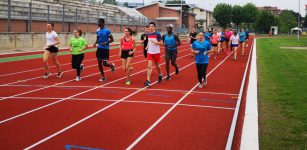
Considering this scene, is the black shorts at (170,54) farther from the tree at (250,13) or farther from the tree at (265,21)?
the tree at (265,21)

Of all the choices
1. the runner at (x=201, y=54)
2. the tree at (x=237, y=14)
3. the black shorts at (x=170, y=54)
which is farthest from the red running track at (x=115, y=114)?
the tree at (x=237, y=14)

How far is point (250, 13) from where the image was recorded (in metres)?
106

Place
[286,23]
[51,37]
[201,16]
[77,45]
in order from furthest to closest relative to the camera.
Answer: [286,23] < [201,16] < [51,37] < [77,45]

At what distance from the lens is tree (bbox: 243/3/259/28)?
10562cm

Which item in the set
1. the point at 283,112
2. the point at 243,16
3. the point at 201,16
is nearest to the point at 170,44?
the point at 283,112

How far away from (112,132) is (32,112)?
2.33 meters

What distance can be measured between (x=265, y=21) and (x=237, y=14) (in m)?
9.14

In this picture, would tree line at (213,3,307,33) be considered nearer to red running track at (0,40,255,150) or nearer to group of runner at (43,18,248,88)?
group of runner at (43,18,248,88)

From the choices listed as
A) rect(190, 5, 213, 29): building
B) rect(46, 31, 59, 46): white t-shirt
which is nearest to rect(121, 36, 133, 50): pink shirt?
rect(46, 31, 59, 46): white t-shirt

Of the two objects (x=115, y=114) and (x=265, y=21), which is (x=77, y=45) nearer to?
(x=115, y=114)

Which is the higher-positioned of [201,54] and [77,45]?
[77,45]

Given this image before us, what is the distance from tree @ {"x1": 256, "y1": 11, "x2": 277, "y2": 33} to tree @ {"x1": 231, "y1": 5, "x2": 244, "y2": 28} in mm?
6175

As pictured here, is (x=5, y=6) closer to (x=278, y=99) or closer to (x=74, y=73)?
(x=74, y=73)

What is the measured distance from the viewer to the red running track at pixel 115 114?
5934mm
